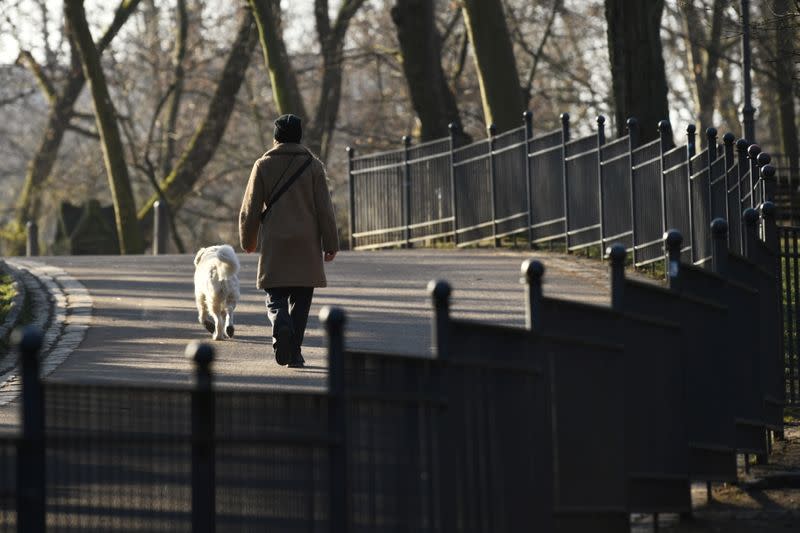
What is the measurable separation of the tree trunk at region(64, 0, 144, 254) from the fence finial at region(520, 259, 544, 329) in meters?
26.6

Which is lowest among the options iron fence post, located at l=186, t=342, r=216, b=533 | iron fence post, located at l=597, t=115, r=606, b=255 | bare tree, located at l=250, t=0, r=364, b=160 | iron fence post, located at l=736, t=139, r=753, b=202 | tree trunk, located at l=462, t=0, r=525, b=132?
iron fence post, located at l=186, t=342, r=216, b=533

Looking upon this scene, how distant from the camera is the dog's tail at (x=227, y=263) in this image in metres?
13.2

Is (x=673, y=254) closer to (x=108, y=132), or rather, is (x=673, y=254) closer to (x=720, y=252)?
(x=720, y=252)

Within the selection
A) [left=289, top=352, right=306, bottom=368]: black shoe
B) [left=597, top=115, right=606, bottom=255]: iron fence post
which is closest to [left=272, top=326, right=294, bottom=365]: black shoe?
[left=289, top=352, right=306, bottom=368]: black shoe

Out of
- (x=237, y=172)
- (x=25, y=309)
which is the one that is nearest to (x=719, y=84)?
(x=237, y=172)

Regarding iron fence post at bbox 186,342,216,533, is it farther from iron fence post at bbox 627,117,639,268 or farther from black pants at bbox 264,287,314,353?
iron fence post at bbox 627,117,639,268

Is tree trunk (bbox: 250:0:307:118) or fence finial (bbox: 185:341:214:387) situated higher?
tree trunk (bbox: 250:0:307:118)

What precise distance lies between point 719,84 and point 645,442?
42086mm

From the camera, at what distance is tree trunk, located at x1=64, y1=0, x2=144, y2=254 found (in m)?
32.2

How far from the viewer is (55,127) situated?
136ft

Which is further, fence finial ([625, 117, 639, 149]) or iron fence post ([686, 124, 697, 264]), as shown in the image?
fence finial ([625, 117, 639, 149])

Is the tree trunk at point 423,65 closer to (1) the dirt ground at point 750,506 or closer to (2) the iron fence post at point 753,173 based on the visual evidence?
(2) the iron fence post at point 753,173

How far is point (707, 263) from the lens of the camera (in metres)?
14.2

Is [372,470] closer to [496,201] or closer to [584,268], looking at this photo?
[584,268]
